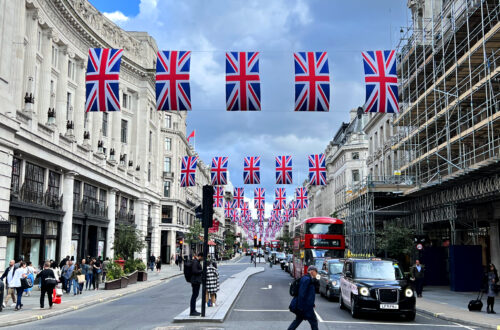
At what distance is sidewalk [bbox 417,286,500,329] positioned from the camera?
15.5 m

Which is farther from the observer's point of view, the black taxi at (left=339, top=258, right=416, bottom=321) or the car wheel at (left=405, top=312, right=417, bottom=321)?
the car wheel at (left=405, top=312, right=417, bottom=321)

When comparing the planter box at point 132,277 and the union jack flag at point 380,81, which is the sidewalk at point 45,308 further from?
the union jack flag at point 380,81

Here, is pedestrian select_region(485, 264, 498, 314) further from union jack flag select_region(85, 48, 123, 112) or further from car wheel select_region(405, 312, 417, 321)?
union jack flag select_region(85, 48, 123, 112)

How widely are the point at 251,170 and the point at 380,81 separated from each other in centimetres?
2137

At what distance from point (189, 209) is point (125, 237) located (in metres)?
49.9

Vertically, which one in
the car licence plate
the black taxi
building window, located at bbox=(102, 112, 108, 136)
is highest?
building window, located at bbox=(102, 112, 108, 136)

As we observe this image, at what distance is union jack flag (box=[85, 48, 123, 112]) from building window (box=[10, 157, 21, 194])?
7.13m

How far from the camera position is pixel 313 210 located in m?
132

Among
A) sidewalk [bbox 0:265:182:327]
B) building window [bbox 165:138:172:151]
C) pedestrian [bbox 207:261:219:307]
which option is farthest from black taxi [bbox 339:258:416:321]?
building window [bbox 165:138:172:151]

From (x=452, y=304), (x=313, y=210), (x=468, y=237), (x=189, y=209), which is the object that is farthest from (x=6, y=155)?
(x=313, y=210)

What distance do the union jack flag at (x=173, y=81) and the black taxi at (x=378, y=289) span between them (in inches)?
341

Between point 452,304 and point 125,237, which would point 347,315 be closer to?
point 452,304

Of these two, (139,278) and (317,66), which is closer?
(317,66)

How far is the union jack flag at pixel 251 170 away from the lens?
40312mm
